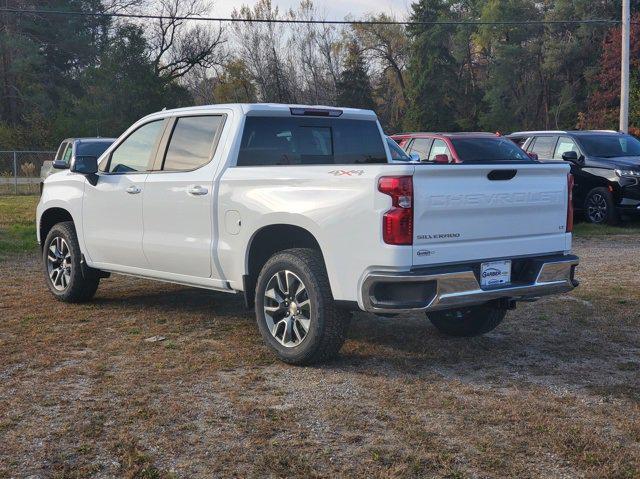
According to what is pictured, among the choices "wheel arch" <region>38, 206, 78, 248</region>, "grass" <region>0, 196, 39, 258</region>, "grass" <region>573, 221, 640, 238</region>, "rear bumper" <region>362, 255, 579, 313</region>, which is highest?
"wheel arch" <region>38, 206, 78, 248</region>

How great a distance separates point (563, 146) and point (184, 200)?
1197cm

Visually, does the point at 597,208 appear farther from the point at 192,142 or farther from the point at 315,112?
the point at 192,142

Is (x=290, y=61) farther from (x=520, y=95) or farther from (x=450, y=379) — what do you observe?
(x=450, y=379)

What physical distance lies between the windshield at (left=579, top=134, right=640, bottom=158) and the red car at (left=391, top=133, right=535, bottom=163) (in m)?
2.13

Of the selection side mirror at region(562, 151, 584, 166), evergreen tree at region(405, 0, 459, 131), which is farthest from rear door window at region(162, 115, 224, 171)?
evergreen tree at region(405, 0, 459, 131)

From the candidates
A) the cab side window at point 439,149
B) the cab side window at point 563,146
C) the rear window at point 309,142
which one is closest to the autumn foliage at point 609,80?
the cab side window at point 563,146

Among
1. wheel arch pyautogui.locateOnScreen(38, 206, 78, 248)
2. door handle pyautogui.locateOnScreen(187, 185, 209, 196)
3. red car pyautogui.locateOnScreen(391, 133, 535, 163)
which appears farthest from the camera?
red car pyautogui.locateOnScreen(391, 133, 535, 163)

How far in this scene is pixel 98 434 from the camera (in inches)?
184

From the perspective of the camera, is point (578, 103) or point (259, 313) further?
point (578, 103)

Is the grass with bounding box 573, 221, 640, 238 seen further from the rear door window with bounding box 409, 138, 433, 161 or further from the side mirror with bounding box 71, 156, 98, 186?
the side mirror with bounding box 71, 156, 98, 186

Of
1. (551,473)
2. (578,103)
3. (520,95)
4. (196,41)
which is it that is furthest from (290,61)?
(551,473)

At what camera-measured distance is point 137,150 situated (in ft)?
25.8

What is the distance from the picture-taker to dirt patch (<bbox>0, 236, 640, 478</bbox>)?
170 inches

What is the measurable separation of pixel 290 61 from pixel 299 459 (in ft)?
189
